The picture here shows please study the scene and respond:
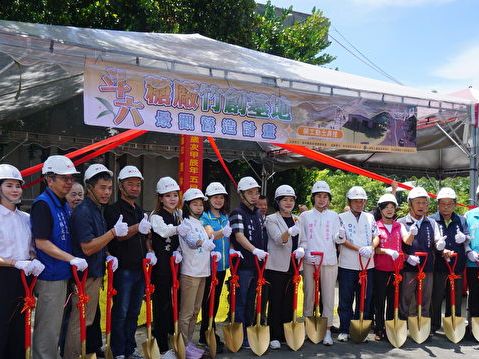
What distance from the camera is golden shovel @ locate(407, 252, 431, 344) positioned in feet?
16.3

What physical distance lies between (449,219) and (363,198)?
1137mm

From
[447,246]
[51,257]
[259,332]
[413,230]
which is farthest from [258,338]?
[447,246]

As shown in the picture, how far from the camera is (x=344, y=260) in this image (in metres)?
4.96

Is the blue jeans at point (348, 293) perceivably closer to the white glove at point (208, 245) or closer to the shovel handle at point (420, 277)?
the shovel handle at point (420, 277)

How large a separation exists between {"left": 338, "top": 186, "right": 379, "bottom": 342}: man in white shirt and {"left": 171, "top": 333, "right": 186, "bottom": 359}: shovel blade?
70.2 inches

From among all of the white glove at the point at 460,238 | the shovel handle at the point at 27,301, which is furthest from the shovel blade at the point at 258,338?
the white glove at the point at 460,238

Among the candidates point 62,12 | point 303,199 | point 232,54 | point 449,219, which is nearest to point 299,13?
point 303,199

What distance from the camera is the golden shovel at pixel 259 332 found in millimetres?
4453

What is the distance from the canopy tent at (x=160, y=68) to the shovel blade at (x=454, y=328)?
219cm

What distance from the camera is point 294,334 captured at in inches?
184

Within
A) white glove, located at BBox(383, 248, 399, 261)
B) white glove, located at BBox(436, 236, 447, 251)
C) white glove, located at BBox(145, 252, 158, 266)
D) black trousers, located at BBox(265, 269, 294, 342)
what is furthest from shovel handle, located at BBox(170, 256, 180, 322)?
white glove, located at BBox(436, 236, 447, 251)

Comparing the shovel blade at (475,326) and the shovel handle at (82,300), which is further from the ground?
the shovel handle at (82,300)

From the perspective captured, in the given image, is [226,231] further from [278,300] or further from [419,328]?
[419,328]

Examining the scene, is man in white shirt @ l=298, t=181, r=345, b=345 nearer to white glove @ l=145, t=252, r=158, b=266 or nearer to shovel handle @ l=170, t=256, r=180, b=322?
shovel handle @ l=170, t=256, r=180, b=322
